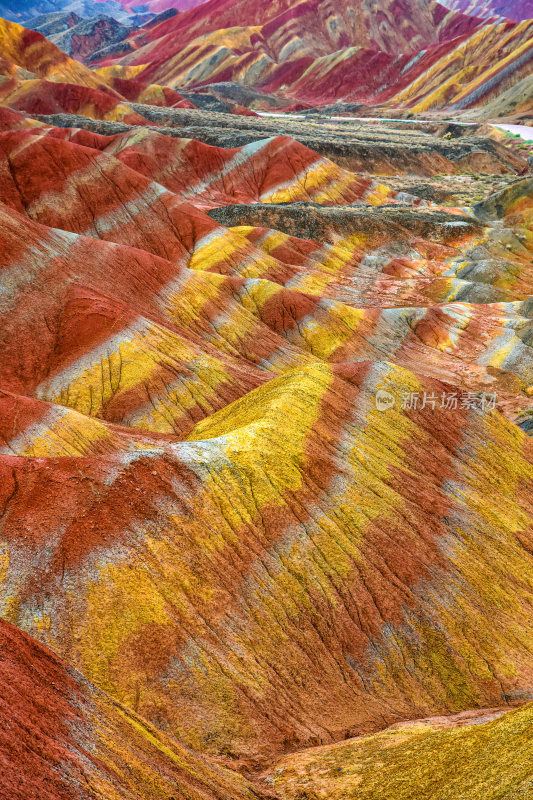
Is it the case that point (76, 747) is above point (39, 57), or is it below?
below

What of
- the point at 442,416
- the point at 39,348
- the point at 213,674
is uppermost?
the point at 39,348

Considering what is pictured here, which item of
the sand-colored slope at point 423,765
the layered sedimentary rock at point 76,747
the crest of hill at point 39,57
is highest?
the crest of hill at point 39,57

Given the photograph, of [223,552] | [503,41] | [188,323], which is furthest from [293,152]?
[503,41]

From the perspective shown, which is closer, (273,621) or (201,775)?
(201,775)

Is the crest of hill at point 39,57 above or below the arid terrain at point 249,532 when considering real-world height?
above

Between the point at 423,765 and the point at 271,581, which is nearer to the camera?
the point at 423,765

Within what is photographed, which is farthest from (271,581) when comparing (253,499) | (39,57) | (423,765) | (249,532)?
(39,57)

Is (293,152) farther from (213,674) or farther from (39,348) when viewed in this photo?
(213,674)

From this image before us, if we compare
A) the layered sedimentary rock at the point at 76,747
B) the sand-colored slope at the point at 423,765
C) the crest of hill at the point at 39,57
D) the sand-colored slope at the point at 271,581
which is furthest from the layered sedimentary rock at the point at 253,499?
the crest of hill at the point at 39,57

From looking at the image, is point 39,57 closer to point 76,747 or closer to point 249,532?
point 249,532

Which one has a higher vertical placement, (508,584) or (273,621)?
(273,621)

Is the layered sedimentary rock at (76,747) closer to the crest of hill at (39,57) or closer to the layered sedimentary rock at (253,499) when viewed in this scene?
the layered sedimentary rock at (253,499)
